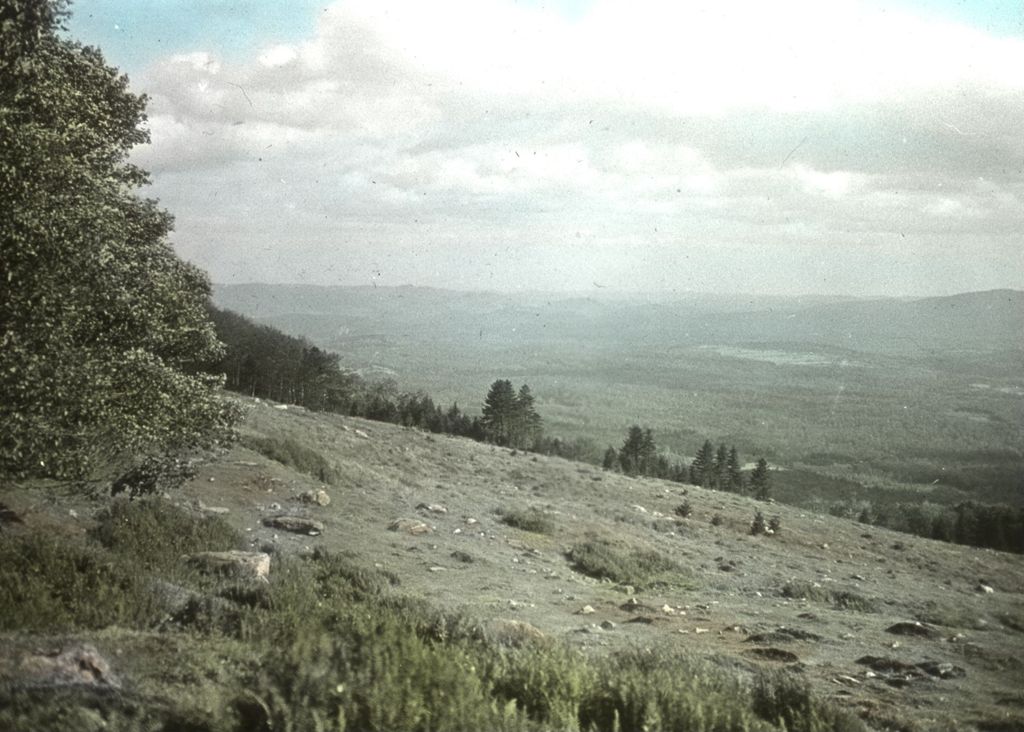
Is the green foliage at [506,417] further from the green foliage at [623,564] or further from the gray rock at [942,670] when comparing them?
the gray rock at [942,670]

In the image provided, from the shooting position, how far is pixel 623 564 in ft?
74.5

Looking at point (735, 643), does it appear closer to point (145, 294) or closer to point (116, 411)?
point (116, 411)

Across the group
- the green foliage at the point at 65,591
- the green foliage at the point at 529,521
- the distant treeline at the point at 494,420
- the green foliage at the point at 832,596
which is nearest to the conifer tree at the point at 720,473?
the distant treeline at the point at 494,420

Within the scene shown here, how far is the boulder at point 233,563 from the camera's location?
11953 mm

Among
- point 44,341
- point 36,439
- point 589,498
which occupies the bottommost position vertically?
point 589,498

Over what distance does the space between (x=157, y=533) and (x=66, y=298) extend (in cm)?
604

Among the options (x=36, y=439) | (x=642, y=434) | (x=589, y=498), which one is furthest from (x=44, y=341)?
(x=642, y=434)

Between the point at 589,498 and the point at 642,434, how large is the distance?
52741mm

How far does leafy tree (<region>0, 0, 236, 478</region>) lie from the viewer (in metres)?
9.18

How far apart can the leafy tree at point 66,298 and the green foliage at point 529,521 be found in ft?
51.0

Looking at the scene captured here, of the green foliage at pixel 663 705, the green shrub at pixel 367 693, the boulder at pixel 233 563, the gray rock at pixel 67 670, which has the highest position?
the green shrub at pixel 367 693

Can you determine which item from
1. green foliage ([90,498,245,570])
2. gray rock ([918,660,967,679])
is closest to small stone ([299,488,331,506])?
green foliage ([90,498,245,570])

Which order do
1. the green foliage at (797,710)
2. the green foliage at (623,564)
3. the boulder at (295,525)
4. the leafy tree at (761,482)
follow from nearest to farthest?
the green foliage at (797,710), the boulder at (295,525), the green foliage at (623,564), the leafy tree at (761,482)

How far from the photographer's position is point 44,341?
31.6ft
